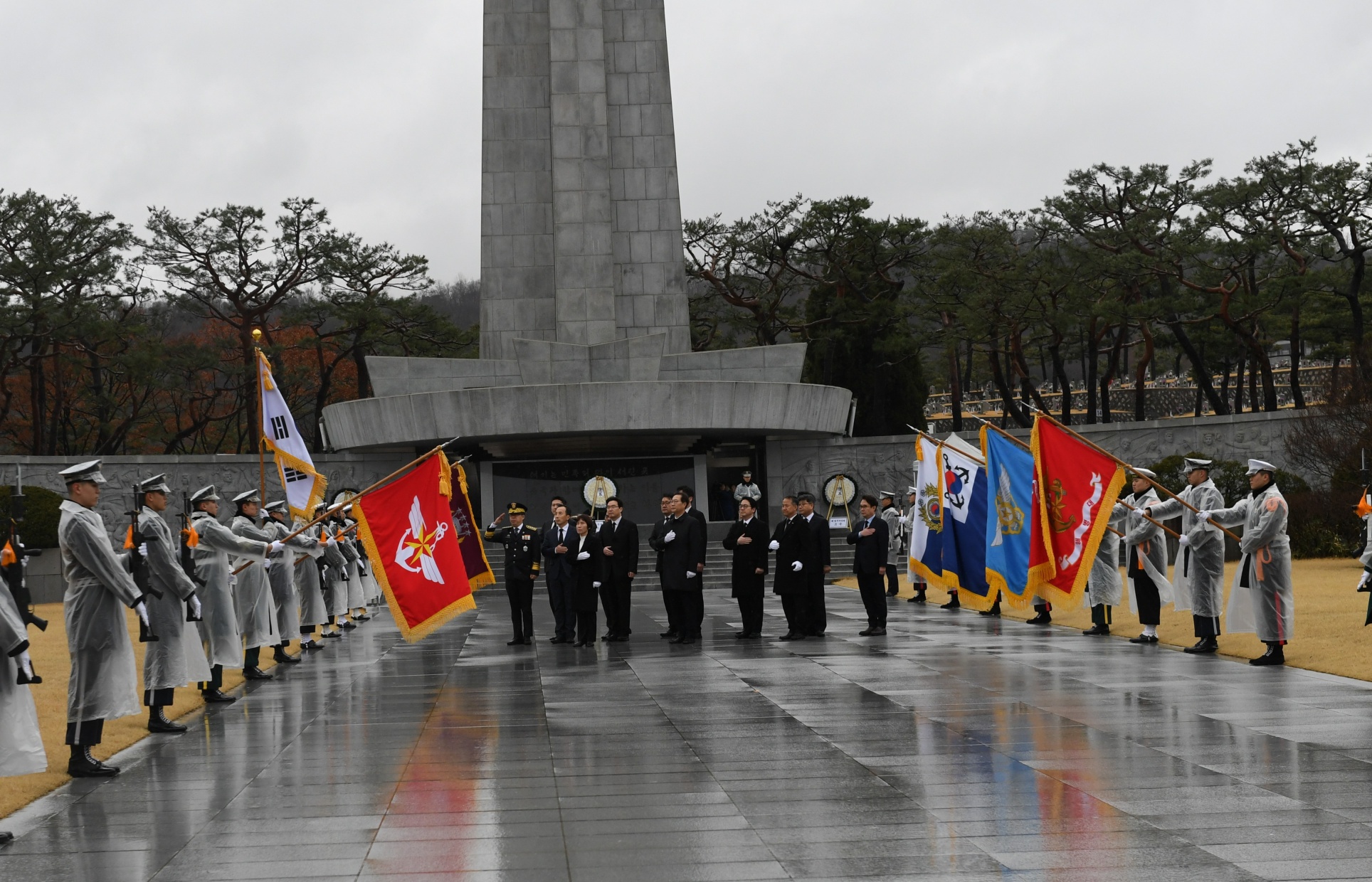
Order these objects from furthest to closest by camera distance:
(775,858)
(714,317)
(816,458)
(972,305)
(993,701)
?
(714,317) → (972,305) → (816,458) → (993,701) → (775,858)

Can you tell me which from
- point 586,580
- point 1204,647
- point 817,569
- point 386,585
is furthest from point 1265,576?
point 386,585

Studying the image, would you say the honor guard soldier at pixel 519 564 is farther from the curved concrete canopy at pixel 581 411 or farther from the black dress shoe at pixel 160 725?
the curved concrete canopy at pixel 581 411

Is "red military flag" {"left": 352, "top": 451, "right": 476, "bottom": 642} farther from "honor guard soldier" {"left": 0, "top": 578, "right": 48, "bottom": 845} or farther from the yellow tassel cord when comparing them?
"honor guard soldier" {"left": 0, "top": 578, "right": 48, "bottom": 845}

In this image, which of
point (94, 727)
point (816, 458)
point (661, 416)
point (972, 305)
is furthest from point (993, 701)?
point (972, 305)

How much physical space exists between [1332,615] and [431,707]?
9.77m

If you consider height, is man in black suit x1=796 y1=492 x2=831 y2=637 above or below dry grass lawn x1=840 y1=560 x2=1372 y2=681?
above

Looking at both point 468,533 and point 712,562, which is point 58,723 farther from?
point 712,562

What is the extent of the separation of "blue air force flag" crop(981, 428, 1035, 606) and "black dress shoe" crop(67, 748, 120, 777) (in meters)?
10.1

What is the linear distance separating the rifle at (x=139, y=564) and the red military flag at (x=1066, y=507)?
8.54 meters

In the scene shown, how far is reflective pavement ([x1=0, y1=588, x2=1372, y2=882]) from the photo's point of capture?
19.0ft

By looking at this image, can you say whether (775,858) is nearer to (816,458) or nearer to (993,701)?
(993,701)

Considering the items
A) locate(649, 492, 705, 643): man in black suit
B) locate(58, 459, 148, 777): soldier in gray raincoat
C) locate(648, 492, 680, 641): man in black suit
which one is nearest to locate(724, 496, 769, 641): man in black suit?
locate(649, 492, 705, 643): man in black suit

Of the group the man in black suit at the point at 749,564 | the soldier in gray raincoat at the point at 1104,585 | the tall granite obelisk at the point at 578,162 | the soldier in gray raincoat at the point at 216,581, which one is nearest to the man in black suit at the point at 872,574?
the man in black suit at the point at 749,564

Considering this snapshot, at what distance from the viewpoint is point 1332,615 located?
595 inches
